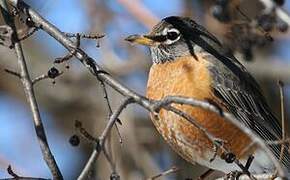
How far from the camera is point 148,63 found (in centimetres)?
638

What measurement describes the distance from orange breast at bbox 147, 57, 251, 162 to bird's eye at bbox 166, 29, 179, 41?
0.23 meters

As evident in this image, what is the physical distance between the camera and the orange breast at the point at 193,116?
13.3ft

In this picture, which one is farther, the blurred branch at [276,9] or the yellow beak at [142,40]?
the yellow beak at [142,40]

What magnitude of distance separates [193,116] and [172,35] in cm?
78

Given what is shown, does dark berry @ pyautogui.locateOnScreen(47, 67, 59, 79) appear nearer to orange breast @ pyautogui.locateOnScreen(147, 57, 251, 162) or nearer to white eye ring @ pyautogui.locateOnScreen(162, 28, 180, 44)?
orange breast @ pyautogui.locateOnScreen(147, 57, 251, 162)

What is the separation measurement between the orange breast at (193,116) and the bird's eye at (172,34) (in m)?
0.23

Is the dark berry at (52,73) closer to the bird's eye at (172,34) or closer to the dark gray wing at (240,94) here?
the dark gray wing at (240,94)

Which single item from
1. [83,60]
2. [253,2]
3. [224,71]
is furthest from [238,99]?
[253,2]

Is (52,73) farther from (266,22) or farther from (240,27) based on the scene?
(240,27)

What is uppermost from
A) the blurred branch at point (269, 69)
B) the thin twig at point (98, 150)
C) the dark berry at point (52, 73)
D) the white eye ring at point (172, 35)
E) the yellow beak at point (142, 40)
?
the white eye ring at point (172, 35)

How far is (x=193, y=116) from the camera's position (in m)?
4.02

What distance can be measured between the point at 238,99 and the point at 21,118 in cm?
312

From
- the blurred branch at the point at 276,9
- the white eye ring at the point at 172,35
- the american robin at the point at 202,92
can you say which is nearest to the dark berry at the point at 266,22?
the blurred branch at the point at 276,9

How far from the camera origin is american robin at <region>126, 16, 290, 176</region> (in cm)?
407
